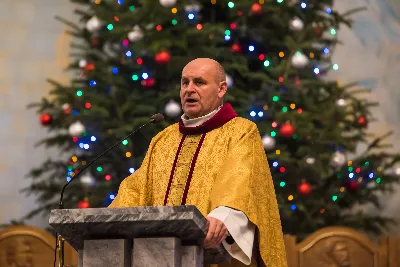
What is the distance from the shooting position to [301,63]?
809 centimetres

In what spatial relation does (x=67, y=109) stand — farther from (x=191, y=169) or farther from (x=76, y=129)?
(x=191, y=169)

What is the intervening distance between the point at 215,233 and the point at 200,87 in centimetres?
104

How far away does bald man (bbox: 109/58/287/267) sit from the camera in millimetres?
3902

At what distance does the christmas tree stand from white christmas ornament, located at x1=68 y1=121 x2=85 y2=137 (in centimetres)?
1

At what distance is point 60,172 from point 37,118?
2.85 ft

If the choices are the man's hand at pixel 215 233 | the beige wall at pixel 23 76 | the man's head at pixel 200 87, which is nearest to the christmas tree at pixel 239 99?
the beige wall at pixel 23 76

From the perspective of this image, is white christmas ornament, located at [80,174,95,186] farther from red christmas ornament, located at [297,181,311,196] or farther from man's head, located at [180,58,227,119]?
man's head, located at [180,58,227,119]

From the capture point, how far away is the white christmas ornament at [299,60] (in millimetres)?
8078

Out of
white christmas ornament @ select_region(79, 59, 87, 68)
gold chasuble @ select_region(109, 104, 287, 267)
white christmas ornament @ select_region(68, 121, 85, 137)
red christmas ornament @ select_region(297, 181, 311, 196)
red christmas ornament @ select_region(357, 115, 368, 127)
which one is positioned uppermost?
white christmas ornament @ select_region(79, 59, 87, 68)

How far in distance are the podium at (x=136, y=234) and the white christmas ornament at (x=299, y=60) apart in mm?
4740

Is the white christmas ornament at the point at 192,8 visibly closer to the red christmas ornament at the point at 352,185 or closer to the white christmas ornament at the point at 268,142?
the white christmas ornament at the point at 268,142

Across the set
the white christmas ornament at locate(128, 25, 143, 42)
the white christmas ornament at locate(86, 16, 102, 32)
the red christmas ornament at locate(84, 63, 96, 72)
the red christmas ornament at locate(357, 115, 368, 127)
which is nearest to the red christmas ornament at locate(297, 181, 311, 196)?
the red christmas ornament at locate(357, 115, 368, 127)

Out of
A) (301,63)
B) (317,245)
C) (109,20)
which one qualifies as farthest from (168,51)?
(317,245)

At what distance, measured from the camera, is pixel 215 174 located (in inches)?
167
